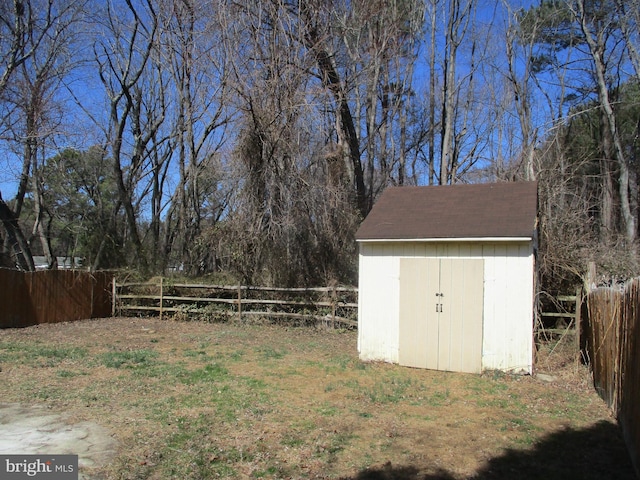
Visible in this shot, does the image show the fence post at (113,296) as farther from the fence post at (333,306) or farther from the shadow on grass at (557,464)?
the shadow on grass at (557,464)

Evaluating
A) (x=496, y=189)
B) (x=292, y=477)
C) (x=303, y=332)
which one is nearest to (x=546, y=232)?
(x=496, y=189)

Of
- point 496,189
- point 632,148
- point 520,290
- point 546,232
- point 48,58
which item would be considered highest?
point 48,58

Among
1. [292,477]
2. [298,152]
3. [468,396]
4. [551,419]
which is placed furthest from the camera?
[298,152]

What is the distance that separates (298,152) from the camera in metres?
14.3

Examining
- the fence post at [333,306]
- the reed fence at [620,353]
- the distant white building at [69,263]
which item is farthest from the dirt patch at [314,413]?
the distant white building at [69,263]

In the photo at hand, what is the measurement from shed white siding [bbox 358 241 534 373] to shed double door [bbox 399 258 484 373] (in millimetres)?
114

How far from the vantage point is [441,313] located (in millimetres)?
8398

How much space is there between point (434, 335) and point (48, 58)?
60.2 feet

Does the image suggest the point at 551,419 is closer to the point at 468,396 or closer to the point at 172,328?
the point at 468,396

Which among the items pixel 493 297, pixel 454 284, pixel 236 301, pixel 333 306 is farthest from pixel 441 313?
pixel 236 301

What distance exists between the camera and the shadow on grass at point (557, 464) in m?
4.28
